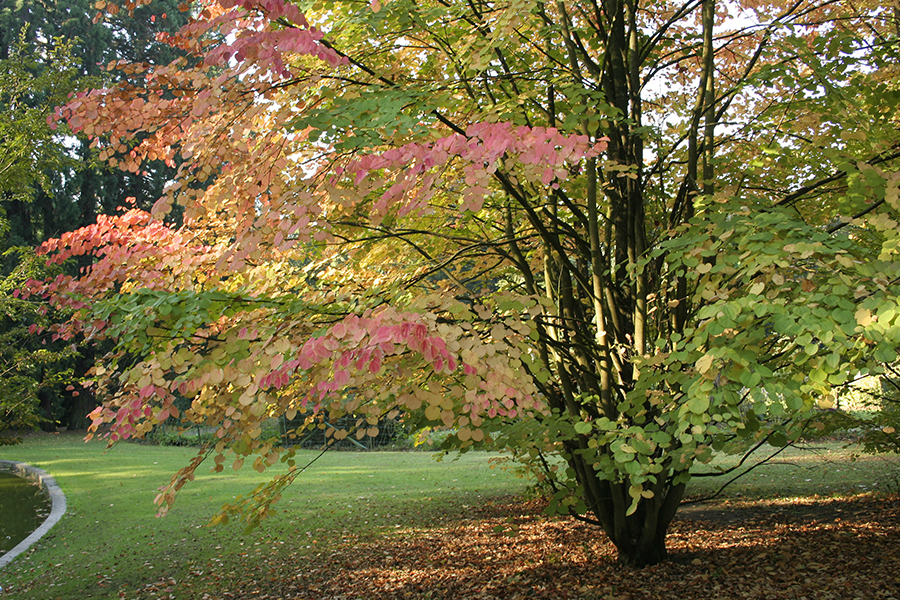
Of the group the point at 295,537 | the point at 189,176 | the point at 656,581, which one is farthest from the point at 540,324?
the point at 295,537

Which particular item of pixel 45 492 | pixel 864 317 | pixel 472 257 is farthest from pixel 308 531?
pixel 864 317

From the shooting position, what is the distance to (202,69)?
2641 mm

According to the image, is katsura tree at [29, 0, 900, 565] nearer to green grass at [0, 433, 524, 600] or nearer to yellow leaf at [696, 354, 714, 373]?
yellow leaf at [696, 354, 714, 373]

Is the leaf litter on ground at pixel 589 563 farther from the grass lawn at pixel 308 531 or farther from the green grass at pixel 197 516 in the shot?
the green grass at pixel 197 516

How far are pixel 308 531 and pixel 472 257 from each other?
430 cm

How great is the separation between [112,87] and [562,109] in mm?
2680

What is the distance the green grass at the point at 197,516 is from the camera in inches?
222

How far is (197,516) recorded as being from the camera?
8.12m

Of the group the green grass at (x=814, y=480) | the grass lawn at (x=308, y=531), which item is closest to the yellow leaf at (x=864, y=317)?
the grass lawn at (x=308, y=531)

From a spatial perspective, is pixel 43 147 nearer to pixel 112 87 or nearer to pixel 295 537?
pixel 295 537

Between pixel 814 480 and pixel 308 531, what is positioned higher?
pixel 308 531

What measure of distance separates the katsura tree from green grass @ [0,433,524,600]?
3.19 m

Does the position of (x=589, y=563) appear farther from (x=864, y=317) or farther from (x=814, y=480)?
(x=814, y=480)

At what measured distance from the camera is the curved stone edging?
6480mm
